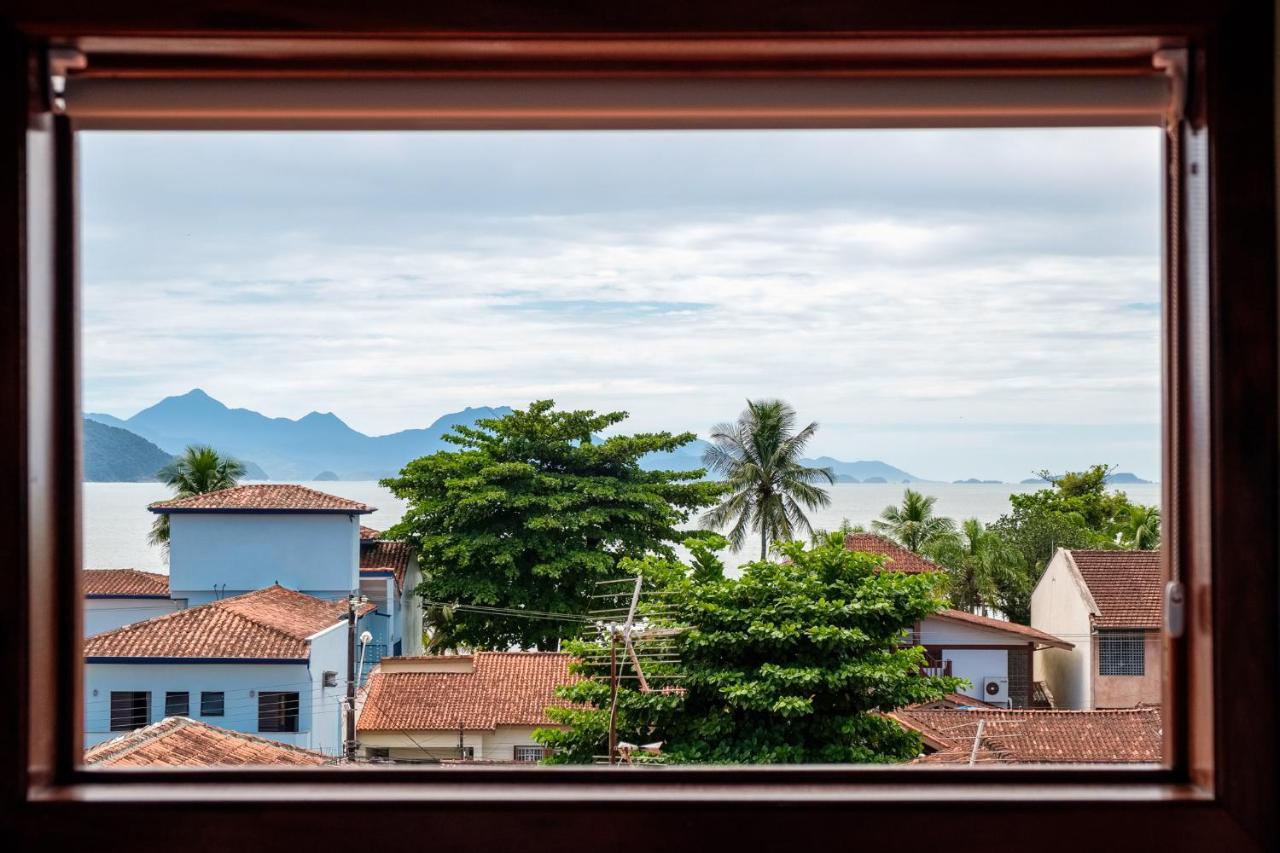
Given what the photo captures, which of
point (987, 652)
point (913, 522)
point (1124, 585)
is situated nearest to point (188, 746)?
point (913, 522)

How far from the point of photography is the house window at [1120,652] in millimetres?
1421

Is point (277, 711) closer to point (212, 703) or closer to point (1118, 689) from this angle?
point (212, 703)

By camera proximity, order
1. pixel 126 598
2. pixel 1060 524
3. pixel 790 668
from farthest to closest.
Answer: pixel 790 668
pixel 1060 524
pixel 126 598

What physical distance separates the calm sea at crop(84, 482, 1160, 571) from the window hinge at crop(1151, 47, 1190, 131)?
333 mm

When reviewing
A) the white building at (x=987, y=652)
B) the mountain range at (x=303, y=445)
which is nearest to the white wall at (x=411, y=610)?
Result: the mountain range at (x=303, y=445)

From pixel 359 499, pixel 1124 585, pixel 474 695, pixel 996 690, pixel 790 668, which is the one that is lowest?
pixel 790 668

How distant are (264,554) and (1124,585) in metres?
1.80

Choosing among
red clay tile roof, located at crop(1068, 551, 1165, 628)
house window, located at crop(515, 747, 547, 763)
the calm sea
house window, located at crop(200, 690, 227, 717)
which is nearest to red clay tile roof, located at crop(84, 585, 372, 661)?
house window, located at crop(200, 690, 227, 717)

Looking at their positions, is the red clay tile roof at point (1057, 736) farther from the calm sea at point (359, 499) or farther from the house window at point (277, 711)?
the house window at point (277, 711)

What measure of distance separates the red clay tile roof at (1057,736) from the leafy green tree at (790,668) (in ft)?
5.22

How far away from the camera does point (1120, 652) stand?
1567mm

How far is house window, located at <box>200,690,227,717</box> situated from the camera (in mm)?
2357
